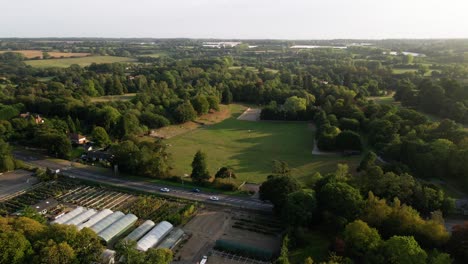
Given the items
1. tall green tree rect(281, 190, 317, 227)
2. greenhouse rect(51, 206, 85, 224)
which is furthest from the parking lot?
tall green tree rect(281, 190, 317, 227)

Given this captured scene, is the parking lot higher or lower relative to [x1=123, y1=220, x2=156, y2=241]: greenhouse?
lower

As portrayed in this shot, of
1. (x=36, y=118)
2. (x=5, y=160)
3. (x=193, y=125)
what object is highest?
(x=36, y=118)

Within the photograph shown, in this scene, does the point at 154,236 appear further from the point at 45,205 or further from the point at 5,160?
the point at 5,160

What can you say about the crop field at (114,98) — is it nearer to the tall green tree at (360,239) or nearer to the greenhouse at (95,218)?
the greenhouse at (95,218)

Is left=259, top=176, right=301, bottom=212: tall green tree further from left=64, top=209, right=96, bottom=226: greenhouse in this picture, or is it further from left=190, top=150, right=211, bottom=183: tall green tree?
left=64, top=209, right=96, bottom=226: greenhouse

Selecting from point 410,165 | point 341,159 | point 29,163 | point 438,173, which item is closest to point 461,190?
point 438,173

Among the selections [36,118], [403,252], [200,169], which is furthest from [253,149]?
[36,118]

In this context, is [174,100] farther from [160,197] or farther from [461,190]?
[461,190]
